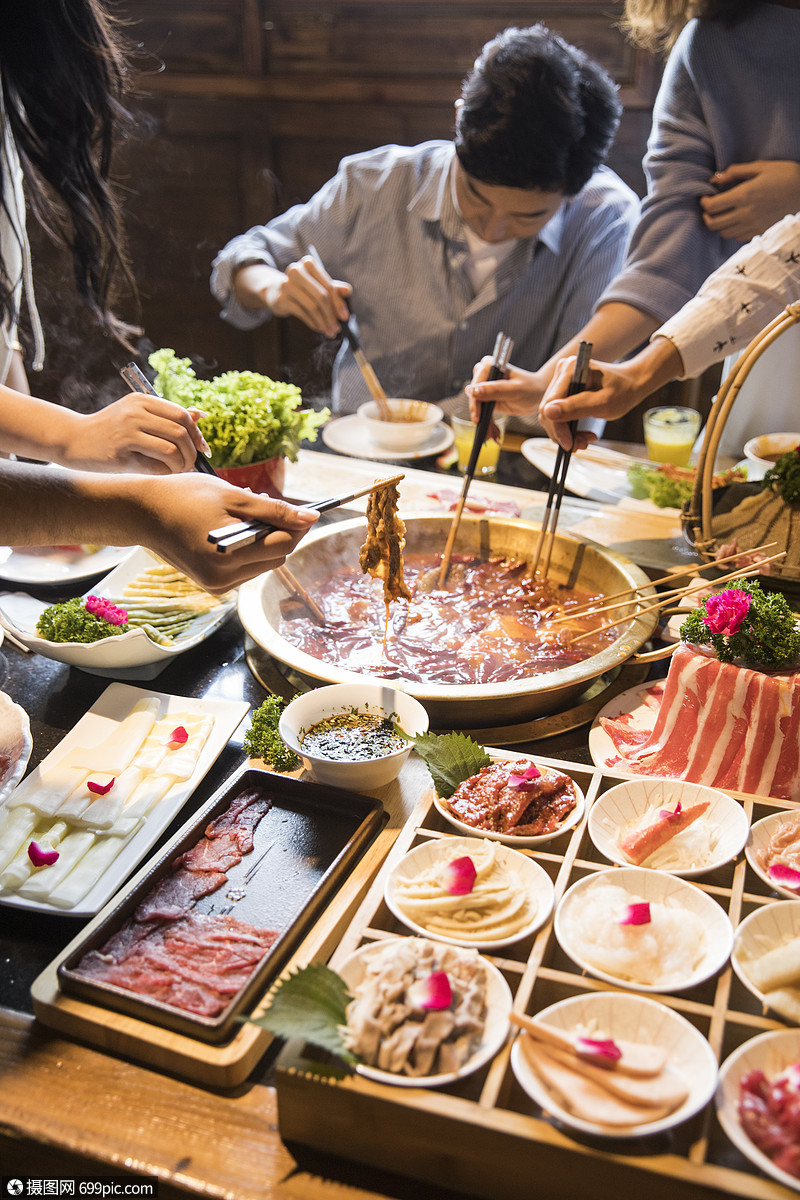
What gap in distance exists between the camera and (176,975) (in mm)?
1592

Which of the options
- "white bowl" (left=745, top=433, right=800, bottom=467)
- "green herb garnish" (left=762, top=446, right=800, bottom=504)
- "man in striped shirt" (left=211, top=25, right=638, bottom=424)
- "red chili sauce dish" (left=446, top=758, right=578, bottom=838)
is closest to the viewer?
"red chili sauce dish" (left=446, top=758, right=578, bottom=838)

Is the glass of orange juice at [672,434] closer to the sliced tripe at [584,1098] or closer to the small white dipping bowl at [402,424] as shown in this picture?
the small white dipping bowl at [402,424]

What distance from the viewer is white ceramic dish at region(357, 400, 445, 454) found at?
4008mm

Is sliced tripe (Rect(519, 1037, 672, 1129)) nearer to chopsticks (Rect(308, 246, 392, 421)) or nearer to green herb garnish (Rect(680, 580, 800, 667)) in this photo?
green herb garnish (Rect(680, 580, 800, 667))

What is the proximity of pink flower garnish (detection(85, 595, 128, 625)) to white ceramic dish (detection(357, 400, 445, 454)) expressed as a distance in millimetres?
1838

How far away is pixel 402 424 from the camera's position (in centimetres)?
402

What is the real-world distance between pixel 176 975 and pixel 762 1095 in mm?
1003

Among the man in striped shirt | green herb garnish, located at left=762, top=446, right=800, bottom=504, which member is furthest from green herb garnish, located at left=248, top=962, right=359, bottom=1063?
the man in striped shirt

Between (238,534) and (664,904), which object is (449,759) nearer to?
(664,904)

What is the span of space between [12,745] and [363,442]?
8.17 feet

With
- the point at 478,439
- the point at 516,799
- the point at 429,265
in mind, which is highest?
the point at 429,265

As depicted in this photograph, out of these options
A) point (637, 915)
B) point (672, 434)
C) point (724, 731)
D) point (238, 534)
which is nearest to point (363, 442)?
point (672, 434)

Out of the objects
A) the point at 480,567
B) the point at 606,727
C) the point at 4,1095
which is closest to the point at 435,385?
the point at 480,567

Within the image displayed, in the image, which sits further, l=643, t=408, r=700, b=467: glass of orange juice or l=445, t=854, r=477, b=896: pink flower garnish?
l=643, t=408, r=700, b=467: glass of orange juice
